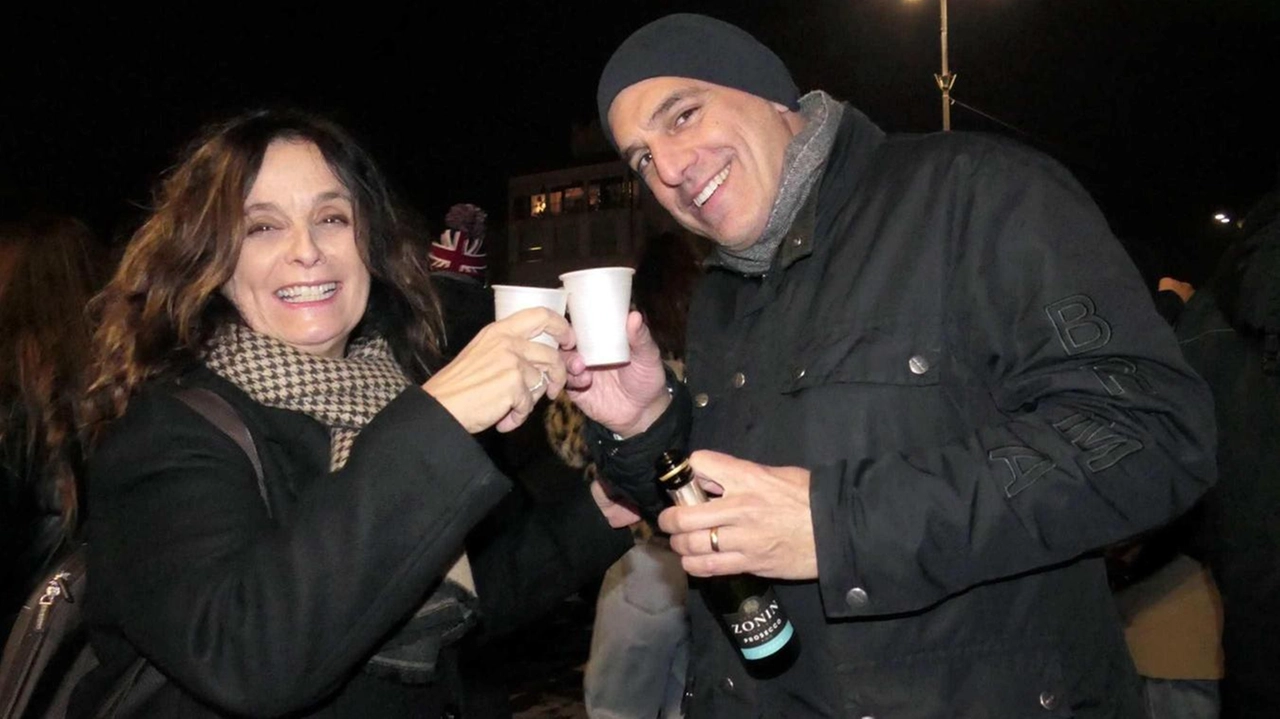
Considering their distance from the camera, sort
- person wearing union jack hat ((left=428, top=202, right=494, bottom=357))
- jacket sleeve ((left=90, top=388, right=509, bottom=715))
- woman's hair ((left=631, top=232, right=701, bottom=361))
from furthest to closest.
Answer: woman's hair ((left=631, top=232, right=701, bottom=361))
person wearing union jack hat ((left=428, top=202, right=494, bottom=357))
jacket sleeve ((left=90, top=388, right=509, bottom=715))

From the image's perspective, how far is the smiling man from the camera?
6.22ft

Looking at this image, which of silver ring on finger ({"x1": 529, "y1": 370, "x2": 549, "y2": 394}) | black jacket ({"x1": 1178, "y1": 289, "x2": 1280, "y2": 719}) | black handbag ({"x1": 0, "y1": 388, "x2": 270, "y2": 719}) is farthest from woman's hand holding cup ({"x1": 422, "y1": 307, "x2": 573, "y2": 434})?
black jacket ({"x1": 1178, "y1": 289, "x2": 1280, "y2": 719})

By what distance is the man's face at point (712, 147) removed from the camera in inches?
101

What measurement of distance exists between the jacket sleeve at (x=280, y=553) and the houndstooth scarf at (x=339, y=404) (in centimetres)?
30

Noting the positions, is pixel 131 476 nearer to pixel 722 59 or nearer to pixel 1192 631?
pixel 722 59

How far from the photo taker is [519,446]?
573 cm

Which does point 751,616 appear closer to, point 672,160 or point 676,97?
point 672,160

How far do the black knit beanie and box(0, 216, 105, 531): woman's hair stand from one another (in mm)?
2533

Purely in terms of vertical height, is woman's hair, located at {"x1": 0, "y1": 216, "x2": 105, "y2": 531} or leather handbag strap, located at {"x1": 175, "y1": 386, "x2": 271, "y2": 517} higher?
leather handbag strap, located at {"x1": 175, "y1": 386, "x2": 271, "y2": 517}

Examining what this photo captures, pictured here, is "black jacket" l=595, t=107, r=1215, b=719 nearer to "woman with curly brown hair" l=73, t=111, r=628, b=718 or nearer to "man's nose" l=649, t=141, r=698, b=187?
"man's nose" l=649, t=141, r=698, b=187

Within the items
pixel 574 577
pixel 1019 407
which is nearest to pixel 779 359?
pixel 1019 407

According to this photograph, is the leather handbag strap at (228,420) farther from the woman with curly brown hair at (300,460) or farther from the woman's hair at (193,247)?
the woman's hair at (193,247)

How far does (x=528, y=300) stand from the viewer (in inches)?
97.2

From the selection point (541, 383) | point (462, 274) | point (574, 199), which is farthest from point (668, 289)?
point (574, 199)
